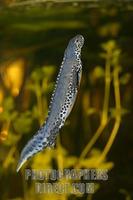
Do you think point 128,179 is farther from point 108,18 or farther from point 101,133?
point 108,18

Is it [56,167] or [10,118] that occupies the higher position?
[10,118]

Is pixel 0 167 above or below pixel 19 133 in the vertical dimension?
below

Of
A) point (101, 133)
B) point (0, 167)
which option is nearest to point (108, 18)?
point (101, 133)

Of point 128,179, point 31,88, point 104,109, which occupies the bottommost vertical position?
point 128,179

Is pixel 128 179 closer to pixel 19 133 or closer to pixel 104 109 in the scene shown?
pixel 104 109

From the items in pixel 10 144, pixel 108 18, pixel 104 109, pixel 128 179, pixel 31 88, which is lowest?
pixel 128 179

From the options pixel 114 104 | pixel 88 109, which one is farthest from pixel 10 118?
pixel 114 104
